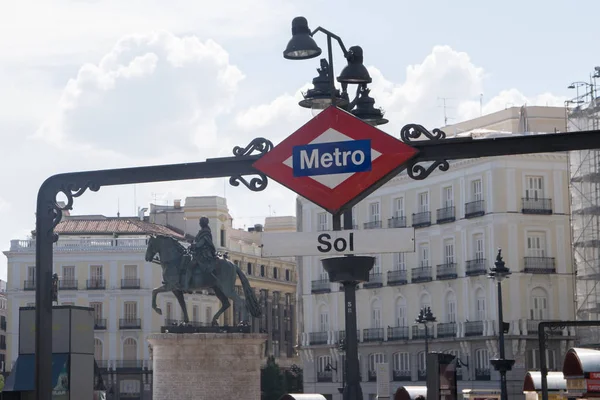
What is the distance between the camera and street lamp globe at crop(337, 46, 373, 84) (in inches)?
604

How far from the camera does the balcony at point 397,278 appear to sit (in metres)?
78.0

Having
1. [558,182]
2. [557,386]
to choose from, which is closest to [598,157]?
[558,182]

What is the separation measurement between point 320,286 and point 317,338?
3058 mm

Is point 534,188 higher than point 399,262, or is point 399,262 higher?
point 534,188

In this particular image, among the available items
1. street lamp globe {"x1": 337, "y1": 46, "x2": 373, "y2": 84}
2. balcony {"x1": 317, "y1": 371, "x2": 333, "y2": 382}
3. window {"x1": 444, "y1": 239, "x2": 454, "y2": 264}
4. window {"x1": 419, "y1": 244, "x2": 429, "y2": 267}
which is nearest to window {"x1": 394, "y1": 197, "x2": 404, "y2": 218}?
window {"x1": 419, "y1": 244, "x2": 429, "y2": 267}

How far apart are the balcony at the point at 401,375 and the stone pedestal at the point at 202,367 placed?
129 feet

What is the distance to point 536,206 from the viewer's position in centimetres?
7281

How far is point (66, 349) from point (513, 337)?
2298 inches

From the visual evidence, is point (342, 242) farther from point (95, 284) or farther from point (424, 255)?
point (95, 284)

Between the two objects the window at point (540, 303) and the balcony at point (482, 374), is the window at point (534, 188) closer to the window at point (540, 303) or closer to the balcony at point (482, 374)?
the window at point (540, 303)

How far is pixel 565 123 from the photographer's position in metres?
74.6

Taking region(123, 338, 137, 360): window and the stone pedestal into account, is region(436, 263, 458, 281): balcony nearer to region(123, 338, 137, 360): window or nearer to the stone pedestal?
region(123, 338, 137, 360): window

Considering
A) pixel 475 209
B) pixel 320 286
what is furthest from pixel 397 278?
pixel 320 286

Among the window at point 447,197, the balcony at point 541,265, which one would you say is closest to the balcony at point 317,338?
the window at point 447,197
